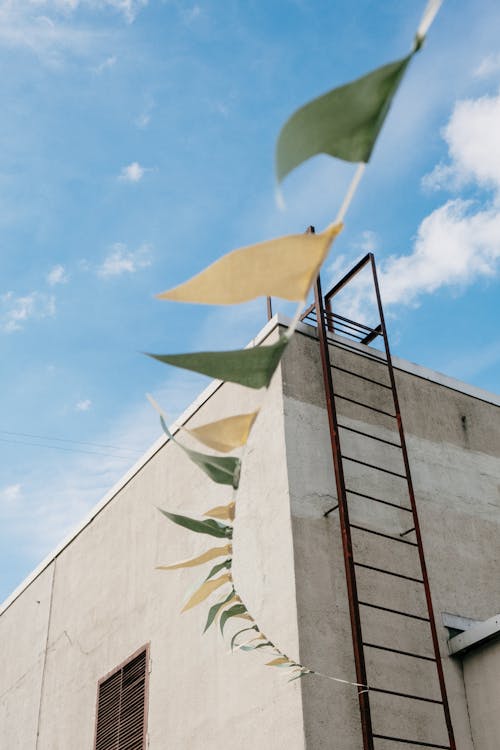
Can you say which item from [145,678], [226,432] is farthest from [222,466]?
[145,678]

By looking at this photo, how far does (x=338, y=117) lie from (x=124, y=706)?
811cm

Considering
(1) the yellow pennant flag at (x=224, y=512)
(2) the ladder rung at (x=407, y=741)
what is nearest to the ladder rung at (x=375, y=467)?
(2) the ladder rung at (x=407, y=741)

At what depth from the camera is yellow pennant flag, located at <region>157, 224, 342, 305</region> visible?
106 inches

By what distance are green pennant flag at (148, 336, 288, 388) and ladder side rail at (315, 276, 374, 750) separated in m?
4.24

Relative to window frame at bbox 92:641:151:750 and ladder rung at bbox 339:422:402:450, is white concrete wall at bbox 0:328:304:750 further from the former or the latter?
ladder rung at bbox 339:422:402:450

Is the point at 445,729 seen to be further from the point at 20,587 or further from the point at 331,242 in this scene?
the point at 20,587

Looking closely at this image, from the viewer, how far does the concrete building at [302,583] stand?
6.99m

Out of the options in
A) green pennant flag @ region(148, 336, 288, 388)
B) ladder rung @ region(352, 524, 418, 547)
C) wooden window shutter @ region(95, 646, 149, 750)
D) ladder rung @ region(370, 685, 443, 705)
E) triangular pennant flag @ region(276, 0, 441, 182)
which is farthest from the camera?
wooden window shutter @ region(95, 646, 149, 750)

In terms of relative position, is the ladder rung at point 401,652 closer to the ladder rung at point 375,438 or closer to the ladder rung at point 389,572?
the ladder rung at point 389,572

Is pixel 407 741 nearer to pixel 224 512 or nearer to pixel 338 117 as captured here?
pixel 224 512

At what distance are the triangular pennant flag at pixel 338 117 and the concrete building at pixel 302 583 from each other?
514 centimetres

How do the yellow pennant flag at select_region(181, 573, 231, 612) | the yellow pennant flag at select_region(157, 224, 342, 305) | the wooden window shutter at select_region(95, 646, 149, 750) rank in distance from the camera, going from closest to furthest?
1. the yellow pennant flag at select_region(157, 224, 342, 305)
2. the yellow pennant flag at select_region(181, 573, 231, 612)
3. the wooden window shutter at select_region(95, 646, 149, 750)

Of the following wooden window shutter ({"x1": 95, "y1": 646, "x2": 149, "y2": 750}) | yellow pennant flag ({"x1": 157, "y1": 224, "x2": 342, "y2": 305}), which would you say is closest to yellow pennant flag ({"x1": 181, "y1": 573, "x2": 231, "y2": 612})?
yellow pennant flag ({"x1": 157, "y1": 224, "x2": 342, "y2": 305})

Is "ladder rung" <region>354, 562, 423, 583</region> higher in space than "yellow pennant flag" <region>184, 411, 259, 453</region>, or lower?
higher
